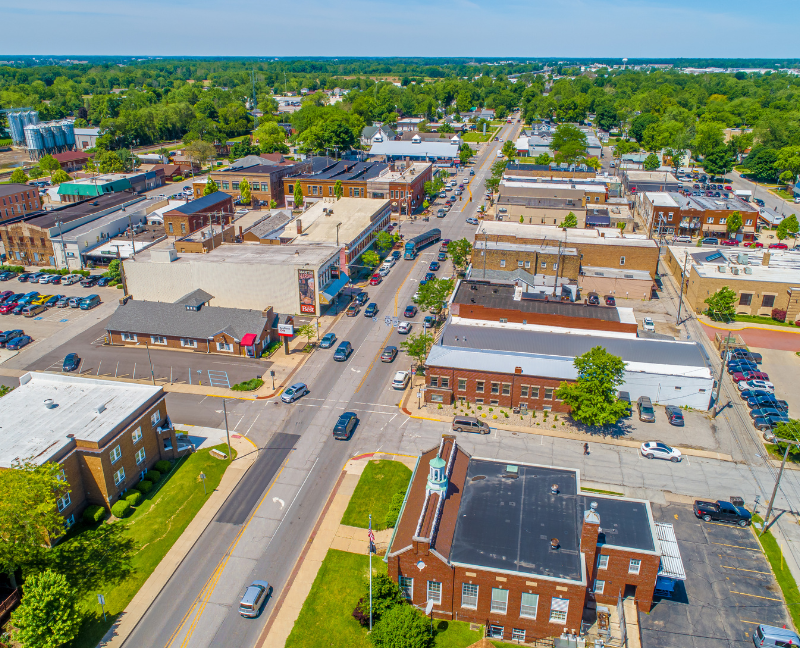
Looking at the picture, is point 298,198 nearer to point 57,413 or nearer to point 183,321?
point 183,321

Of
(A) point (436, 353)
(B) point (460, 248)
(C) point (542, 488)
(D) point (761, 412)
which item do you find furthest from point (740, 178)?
(C) point (542, 488)

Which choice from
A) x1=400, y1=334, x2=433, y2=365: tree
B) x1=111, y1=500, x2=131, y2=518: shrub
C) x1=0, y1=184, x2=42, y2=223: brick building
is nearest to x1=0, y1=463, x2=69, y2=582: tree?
x1=111, y1=500, x2=131, y2=518: shrub

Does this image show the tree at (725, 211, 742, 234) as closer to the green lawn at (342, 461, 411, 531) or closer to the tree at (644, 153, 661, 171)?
the tree at (644, 153, 661, 171)

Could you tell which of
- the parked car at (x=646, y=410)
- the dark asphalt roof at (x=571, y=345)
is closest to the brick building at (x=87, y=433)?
the dark asphalt roof at (x=571, y=345)

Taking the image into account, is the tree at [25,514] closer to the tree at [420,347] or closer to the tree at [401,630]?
the tree at [401,630]

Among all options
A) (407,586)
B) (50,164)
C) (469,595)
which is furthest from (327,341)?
(50,164)

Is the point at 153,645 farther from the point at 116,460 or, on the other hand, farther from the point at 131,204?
the point at 131,204
